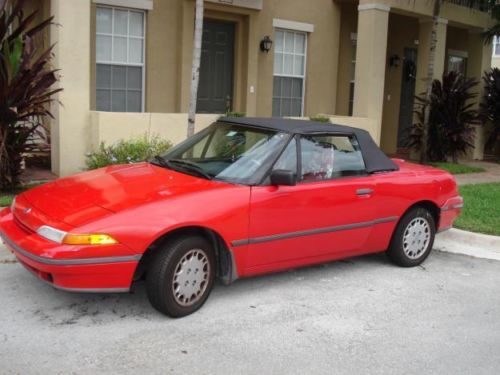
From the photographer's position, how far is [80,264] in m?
4.16

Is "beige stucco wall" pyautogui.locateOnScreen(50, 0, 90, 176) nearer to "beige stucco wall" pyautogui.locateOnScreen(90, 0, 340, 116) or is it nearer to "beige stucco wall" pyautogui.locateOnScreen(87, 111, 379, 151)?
"beige stucco wall" pyautogui.locateOnScreen(87, 111, 379, 151)

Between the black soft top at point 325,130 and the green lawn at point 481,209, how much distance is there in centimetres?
199

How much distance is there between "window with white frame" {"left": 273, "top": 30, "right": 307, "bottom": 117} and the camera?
13383 mm

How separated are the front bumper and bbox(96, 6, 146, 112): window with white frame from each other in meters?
7.04

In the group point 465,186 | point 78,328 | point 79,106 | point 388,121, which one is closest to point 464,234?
point 465,186

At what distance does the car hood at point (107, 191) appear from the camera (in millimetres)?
4480

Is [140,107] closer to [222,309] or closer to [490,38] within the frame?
[222,309]

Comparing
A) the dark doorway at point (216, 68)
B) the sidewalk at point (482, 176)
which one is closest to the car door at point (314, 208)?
the sidewalk at point (482, 176)

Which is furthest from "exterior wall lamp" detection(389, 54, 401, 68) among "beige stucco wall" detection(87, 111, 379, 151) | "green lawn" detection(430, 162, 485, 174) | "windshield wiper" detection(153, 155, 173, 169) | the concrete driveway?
"windshield wiper" detection(153, 155, 173, 169)

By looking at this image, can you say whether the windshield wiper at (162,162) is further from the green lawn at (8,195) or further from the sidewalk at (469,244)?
the sidewalk at (469,244)

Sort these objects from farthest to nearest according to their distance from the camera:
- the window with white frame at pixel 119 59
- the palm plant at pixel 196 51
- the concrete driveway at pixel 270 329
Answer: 1. the window with white frame at pixel 119 59
2. the palm plant at pixel 196 51
3. the concrete driveway at pixel 270 329

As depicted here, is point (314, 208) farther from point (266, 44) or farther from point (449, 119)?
point (449, 119)

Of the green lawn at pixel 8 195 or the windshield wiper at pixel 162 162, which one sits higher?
the windshield wiper at pixel 162 162

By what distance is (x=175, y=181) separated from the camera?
5070 millimetres
